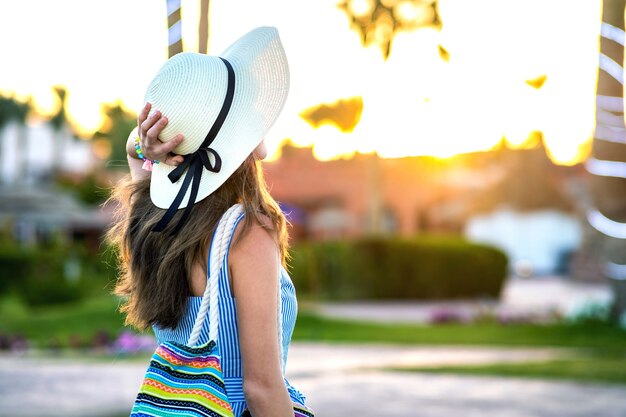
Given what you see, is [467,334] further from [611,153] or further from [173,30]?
[173,30]

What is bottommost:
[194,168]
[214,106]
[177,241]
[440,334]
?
[440,334]

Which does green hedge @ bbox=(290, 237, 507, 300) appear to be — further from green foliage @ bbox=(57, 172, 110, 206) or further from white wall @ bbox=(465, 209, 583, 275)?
green foliage @ bbox=(57, 172, 110, 206)

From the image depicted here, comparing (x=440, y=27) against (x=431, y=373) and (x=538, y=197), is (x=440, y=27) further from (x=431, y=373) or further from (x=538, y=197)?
(x=538, y=197)

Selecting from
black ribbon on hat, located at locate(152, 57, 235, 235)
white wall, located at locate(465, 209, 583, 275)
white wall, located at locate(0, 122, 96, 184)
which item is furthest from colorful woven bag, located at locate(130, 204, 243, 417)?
white wall, located at locate(0, 122, 96, 184)

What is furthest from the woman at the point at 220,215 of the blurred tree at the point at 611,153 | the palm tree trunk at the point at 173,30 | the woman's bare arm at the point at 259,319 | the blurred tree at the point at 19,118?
the blurred tree at the point at 19,118

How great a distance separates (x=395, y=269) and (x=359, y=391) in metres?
16.2

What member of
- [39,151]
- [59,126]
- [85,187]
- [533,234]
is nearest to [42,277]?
[85,187]

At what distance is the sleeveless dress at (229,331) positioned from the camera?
2.10m

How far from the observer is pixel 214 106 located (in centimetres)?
218

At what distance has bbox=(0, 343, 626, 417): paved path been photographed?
7.69m

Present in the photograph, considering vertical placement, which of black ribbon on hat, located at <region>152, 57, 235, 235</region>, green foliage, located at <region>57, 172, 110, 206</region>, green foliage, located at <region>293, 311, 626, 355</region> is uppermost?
green foliage, located at <region>57, 172, 110, 206</region>

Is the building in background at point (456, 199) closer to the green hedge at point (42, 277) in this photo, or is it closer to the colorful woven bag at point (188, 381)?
the green hedge at point (42, 277)

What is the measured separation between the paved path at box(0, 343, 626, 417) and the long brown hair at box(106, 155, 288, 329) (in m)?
5.35

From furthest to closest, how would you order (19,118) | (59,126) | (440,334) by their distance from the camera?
1. (59,126)
2. (19,118)
3. (440,334)
